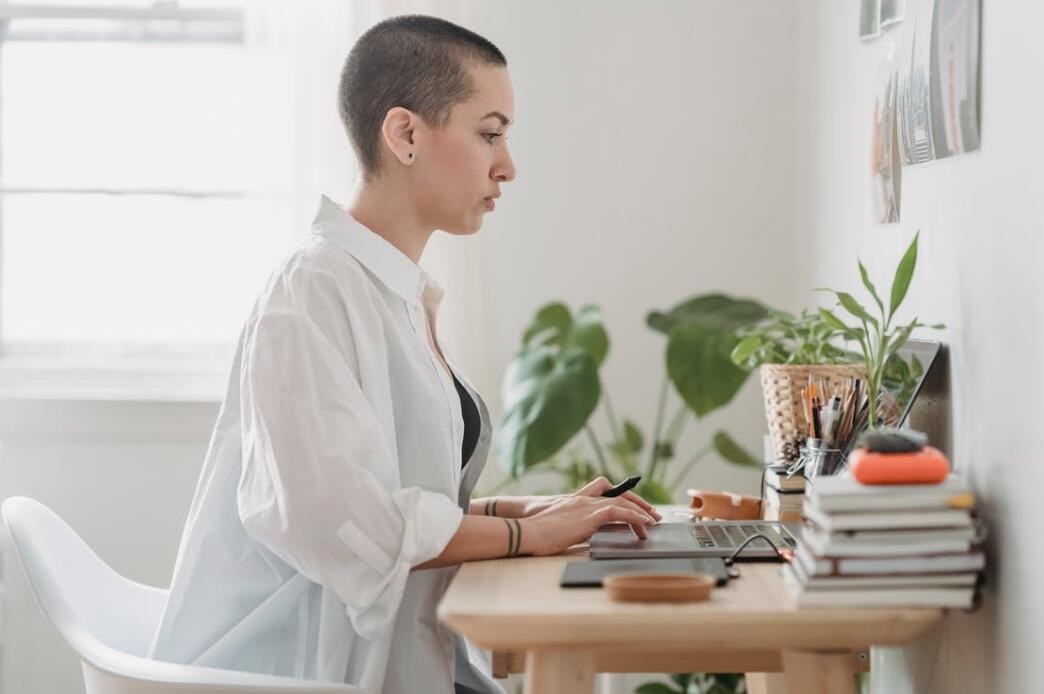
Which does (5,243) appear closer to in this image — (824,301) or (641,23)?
(641,23)

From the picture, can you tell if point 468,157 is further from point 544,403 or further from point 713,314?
point 713,314

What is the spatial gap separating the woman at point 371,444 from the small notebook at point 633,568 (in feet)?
0.37

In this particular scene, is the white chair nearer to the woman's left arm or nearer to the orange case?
the woman's left arm

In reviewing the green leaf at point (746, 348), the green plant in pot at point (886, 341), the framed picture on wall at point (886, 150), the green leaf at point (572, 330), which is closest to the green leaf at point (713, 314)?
the green leaf at point (572, 330)

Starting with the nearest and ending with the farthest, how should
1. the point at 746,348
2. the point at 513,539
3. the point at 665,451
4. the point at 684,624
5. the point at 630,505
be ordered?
the point at 684,624 < the point at 513,539 < the point at 630,505 < the point at 746,348 < the point at 665,451

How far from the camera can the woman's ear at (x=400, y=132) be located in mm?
1557

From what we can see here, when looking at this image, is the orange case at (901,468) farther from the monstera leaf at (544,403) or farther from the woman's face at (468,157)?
the monstera leaf at (544,403)

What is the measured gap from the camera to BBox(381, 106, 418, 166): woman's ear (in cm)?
156

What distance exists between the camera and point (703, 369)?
2408 millimetres

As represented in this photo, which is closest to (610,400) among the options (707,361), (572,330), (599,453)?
(599,453)

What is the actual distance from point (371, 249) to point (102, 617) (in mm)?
595

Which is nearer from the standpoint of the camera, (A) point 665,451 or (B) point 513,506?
(B) point 513,506

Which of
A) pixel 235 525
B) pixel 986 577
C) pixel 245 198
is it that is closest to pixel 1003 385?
pixel 986 577

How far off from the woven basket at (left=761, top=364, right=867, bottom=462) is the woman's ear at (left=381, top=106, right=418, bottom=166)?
0.55 metres
